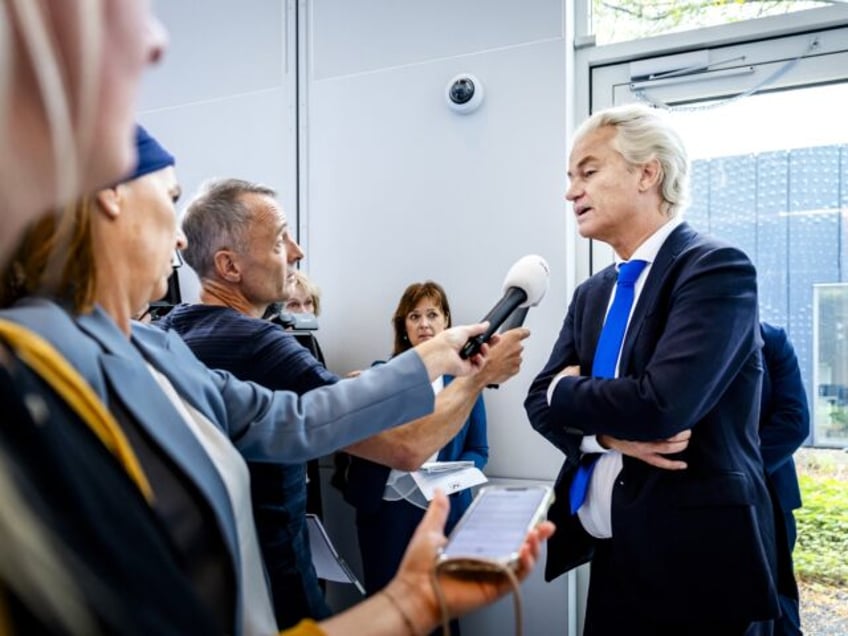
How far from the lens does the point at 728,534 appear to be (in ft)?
4.23

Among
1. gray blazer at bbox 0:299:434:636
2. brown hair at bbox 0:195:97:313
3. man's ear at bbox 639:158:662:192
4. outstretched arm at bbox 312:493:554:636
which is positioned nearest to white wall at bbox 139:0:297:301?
man's ear at bbox 639:158:662:192

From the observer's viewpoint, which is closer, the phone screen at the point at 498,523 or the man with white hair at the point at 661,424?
the phone screen at the point at 498,523

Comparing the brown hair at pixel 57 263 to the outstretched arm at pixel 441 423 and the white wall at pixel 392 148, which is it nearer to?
the outstretched arm at pixel 441 423

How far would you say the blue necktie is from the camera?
5.05ft

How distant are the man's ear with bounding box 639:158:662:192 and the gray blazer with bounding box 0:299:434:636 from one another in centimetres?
83

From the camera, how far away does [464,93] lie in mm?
2824

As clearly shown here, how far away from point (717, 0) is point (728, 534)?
2.21 m

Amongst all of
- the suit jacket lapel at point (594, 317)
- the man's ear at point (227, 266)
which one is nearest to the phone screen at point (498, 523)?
the suit jacket lapel at point (594, 317)

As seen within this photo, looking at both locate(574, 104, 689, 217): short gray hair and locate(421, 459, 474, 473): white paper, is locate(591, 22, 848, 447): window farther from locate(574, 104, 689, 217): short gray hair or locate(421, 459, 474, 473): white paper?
locate(421, 459, 474, 473): white paper

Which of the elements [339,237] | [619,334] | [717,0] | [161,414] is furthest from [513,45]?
[161,414]

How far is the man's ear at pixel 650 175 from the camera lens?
5.32ft

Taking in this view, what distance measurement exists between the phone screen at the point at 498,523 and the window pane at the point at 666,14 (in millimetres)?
2378

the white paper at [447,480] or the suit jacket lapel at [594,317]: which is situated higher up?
the suit jacket lapel at [594,317]

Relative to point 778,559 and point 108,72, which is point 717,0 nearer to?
point 778,559
